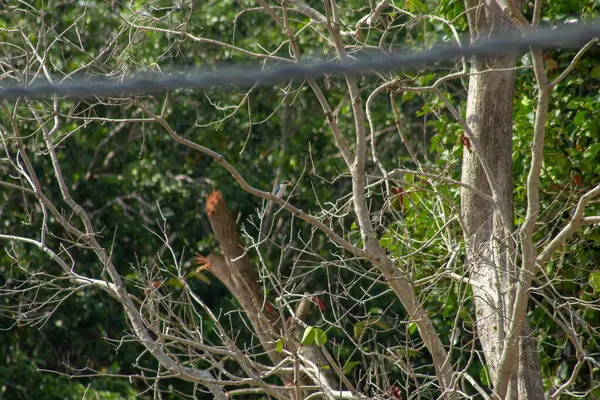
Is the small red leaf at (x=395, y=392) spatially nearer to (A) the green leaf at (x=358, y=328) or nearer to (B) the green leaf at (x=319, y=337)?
(A) the green leaf at (x=358, y=328)

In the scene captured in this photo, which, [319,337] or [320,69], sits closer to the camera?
[320,69]

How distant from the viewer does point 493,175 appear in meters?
3.67

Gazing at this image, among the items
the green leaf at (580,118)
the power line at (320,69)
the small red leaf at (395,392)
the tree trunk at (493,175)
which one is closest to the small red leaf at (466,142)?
the tree trunk at (493,175)

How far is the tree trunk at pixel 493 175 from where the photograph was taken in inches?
145

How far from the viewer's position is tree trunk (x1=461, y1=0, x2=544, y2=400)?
12.1 ft

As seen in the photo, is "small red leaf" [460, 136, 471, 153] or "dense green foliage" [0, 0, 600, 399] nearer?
"small red leaf" [460, 136, 471, 153]

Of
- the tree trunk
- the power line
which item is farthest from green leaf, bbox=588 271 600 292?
the power line

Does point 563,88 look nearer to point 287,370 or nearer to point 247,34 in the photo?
point 287,370

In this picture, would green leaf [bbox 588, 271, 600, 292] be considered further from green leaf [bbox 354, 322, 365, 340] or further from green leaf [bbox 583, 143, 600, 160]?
green leaf [bbox 354, 322, 365, 340]

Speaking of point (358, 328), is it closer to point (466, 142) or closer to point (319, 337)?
point (319, 337)

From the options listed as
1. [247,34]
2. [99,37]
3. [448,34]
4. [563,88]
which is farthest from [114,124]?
[563,88]

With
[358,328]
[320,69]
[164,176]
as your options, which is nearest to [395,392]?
[358,328]

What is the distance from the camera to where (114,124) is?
23.8 ft

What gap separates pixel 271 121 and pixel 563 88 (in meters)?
3.37
